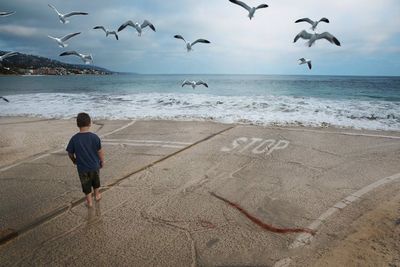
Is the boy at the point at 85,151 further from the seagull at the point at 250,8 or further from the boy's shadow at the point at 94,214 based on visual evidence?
the seagull at the point at 250,8

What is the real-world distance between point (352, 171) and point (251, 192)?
244 cm

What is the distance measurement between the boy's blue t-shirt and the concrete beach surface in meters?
0.70

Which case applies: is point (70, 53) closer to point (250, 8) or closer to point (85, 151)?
point (250, 8)

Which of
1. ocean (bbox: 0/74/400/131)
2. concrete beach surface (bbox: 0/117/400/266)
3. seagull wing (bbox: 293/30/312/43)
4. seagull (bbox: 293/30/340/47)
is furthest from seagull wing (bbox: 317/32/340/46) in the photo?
ocean (bbox: 0/74/400/131)

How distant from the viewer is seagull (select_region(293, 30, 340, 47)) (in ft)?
27.8

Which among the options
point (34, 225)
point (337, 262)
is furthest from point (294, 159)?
point (34, 225)

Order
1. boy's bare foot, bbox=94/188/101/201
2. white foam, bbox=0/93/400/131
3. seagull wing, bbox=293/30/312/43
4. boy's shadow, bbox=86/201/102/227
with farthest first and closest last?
white foam, bbox=0/93/400/131 < seagull wing, bbox=293/30/312/43 < boy's bare foot, bbox=94/188/101/201 < boy's shadow, bbox=86/201/102/227

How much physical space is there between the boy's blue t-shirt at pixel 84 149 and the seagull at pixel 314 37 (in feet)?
22.7

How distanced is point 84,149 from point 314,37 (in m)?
7.76

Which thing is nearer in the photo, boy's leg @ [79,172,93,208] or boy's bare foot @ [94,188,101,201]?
boy's leg @ [79,172,93,208]

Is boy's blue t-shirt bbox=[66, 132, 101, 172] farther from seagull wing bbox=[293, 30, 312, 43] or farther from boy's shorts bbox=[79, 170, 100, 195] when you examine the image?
seagull wing bbox=[293, 30, 312, 43]

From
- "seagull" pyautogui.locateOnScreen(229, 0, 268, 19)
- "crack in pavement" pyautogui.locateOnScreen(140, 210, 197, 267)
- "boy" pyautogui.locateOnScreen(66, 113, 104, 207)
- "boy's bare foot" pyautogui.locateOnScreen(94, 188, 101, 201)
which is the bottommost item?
"crack in pavement" pyautogui.locateOnScreen(140, 210, 197, 267)

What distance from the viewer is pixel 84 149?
4.18 metres

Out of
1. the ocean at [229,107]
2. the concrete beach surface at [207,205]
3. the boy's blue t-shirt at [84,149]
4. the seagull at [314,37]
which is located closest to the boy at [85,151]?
the boy's blue t-shirt at [84,149]
